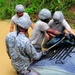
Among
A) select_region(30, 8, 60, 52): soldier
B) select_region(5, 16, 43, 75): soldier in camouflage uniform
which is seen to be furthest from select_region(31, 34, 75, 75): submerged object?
select_region(30, 8, 60, 52): soldier

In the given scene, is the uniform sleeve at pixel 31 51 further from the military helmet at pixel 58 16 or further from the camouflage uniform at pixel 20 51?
the military helmet at pixel 58 16

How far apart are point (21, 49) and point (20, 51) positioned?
0.20 feet

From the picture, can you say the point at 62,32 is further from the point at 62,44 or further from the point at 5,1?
the point at 5,1

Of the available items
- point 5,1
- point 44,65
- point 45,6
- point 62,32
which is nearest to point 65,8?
point 45,6

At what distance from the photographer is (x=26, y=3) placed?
10.8 m

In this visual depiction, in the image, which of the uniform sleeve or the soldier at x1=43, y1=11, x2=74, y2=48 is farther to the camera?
the soldier at x1=43, y1=11, x2=74, y2=48

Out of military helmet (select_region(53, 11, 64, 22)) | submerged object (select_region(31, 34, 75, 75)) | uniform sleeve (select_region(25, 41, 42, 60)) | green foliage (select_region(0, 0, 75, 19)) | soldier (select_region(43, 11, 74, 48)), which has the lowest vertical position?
submerged object (select_region(31, 34, 75, 75))

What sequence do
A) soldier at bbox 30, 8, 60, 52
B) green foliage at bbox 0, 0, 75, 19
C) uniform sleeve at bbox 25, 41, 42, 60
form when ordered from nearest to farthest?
uniform sleeve at bbox 25, 41, 42, 60 < soldier at bbox 30, 8, 60, 52 < green foliage at bbox 0, 0, 75, 19

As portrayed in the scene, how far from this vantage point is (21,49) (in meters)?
5.83

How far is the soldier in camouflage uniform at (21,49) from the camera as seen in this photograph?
19.1 ft

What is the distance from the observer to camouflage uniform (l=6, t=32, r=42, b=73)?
5812 millimetres

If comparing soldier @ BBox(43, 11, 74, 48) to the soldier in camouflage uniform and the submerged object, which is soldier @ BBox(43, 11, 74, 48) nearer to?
the submerged object

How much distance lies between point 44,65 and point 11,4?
200 inches

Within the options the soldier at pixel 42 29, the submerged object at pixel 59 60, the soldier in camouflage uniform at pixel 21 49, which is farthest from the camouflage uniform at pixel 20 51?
the soldier at pixel 42 29
